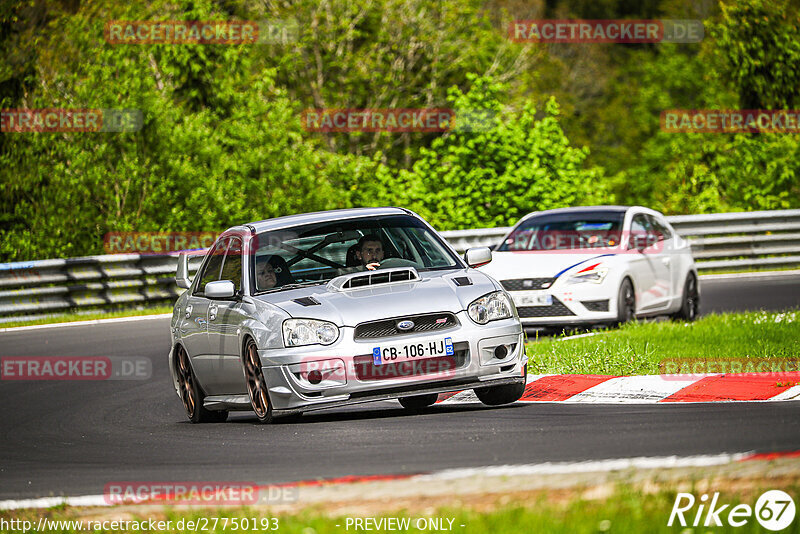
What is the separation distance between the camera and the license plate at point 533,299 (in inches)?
607

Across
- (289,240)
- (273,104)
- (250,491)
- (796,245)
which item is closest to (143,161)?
(273,104)

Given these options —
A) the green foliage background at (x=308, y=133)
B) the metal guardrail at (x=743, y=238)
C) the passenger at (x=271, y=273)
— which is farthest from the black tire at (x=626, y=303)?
the green foliage background at (x=308, y=133)

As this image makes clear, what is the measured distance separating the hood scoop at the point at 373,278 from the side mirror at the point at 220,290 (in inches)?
30.9

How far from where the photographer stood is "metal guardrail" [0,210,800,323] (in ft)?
69.7

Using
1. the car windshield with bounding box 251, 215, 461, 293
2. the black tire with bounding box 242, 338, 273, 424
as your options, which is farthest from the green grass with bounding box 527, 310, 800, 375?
the black tire with bounding box 242, 338, 273, 424

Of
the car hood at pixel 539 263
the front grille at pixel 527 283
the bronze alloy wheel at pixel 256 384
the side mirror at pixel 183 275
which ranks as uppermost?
the side mirror at pixel 183 275

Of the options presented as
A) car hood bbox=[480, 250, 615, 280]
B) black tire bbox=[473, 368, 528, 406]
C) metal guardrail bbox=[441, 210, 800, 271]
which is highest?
black tire bbox=[473, 368, 528, 406]

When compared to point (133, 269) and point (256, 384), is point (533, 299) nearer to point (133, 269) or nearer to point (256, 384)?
point (256, 384)

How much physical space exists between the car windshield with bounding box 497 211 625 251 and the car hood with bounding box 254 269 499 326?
6.94 metres

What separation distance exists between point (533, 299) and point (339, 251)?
547 centimetres

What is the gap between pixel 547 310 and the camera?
15.5m

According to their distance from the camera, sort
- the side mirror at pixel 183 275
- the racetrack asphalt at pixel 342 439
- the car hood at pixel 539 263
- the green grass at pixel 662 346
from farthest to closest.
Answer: the car hood at pixel 539 263 → the side mirror at pixel 183 275 → the green grass at pixel 662 346 → the racetrack asphalt at pixel 342 439

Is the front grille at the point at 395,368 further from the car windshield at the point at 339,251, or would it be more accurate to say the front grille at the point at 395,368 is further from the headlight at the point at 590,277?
the headlight at the point at 590,277

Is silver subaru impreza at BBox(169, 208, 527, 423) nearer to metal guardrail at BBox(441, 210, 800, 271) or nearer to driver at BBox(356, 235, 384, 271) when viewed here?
driver at BBox(356, 235, 384, 271)
